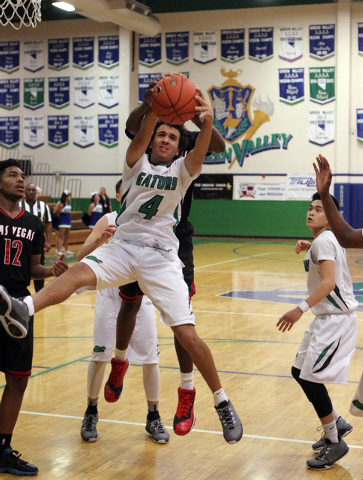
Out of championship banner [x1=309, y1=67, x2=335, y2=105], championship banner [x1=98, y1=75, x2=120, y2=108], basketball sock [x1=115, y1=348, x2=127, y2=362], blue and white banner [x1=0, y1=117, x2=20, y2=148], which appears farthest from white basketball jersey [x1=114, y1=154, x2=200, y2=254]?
blue and white banner [x1=0, y1=117, x2=20, y2=148]

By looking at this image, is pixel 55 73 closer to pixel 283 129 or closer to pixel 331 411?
pixel 283 129

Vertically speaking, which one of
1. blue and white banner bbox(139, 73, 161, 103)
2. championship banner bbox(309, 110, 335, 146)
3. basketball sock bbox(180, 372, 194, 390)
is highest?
blue and white banner bbox(139, 73, 161, 103)

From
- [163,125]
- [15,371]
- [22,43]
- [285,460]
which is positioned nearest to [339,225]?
[163,125]

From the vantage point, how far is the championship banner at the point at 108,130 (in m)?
21.1

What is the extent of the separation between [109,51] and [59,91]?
2323 mm

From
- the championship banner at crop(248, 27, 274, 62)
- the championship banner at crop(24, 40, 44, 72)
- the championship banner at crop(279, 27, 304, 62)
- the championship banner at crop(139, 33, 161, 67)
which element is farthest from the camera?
the championship banner at crop(24, 40, 44, 72)

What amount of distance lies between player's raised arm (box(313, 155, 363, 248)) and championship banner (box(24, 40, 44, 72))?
20.5 m

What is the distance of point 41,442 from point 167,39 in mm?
18833

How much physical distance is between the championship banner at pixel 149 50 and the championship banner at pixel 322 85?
5.24 metres

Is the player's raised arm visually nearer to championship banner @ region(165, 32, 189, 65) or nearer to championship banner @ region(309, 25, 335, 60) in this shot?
championship banner @ region(309, 25, 335, 60)

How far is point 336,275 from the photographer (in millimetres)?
3945

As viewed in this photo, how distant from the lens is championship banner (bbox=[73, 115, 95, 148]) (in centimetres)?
2144

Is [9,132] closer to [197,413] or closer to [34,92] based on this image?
[34,92]

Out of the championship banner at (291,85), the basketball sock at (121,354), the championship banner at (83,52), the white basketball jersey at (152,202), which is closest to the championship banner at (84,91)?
the championship banner at (83,52)
